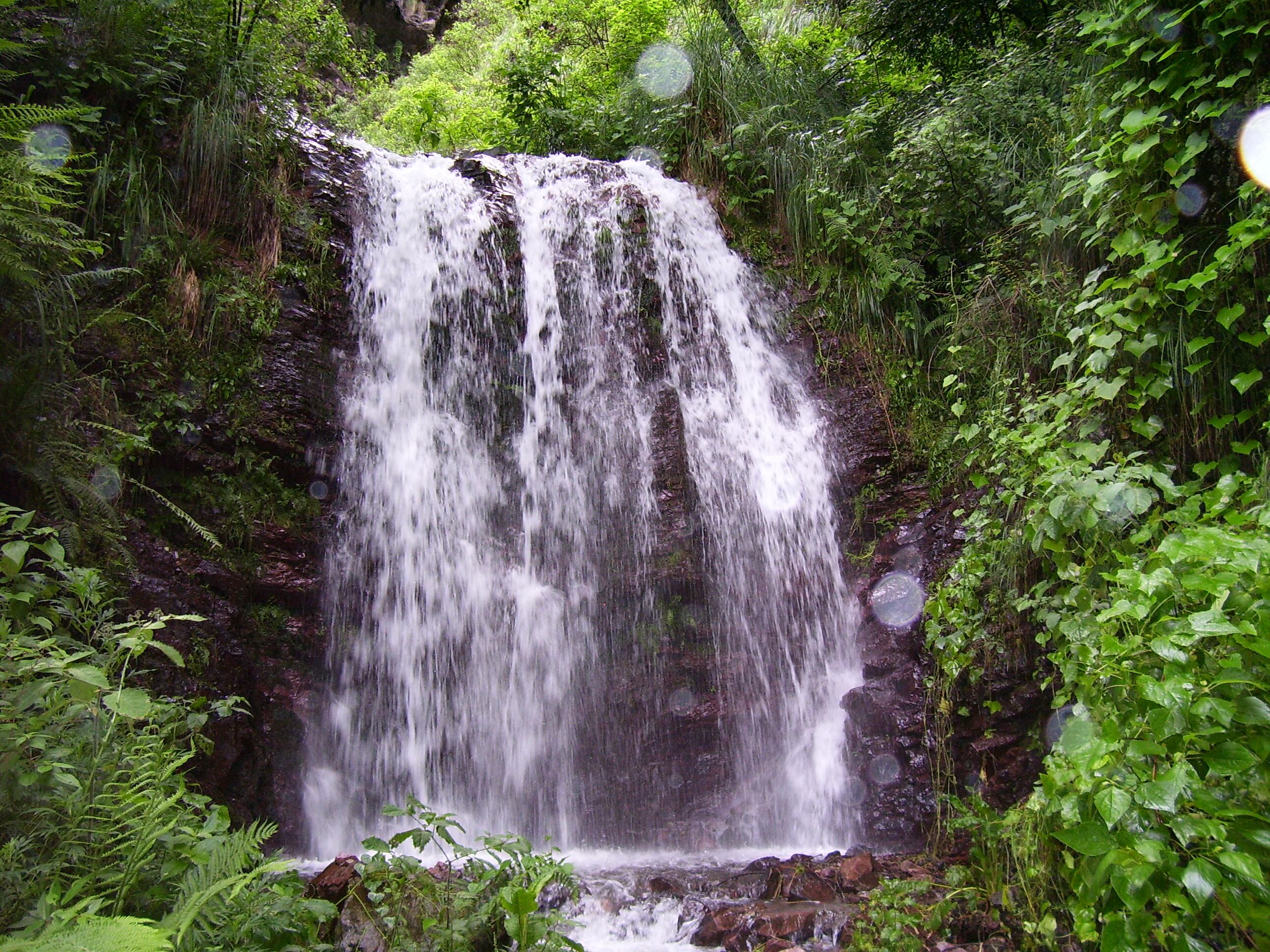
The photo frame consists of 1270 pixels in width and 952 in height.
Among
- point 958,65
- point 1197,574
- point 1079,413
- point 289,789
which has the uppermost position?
point 958,65

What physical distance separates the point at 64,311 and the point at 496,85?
370 inches

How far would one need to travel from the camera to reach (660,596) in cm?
595

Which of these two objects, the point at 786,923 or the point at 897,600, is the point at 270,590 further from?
the point at 897,600

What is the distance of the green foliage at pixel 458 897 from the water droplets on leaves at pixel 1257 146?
421 centimetres

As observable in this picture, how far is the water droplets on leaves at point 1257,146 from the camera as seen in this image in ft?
10.5

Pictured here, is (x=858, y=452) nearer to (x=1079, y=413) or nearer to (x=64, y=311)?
(x=1079, y=413)

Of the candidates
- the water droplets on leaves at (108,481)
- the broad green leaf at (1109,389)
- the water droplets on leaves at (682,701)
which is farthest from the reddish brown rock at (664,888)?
the water droplets on leaves at (108,481)

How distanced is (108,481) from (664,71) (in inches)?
311

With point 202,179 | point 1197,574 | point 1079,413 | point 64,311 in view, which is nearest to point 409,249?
point 202,179

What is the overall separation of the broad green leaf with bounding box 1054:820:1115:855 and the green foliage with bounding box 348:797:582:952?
1555mm

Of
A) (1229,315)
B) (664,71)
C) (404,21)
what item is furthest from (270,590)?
(404,21)

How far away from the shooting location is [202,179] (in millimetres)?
5758

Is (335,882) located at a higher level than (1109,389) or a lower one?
lower

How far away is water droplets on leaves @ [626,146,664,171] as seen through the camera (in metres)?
8.51
